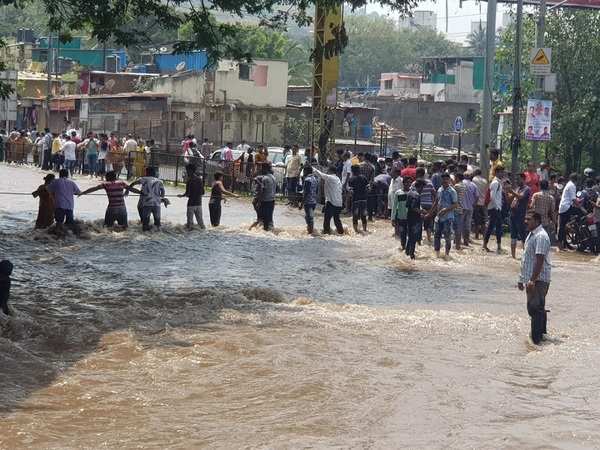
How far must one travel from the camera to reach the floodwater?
10523 millimetres

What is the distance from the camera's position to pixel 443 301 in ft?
60.2

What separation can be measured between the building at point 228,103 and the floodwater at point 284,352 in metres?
33.3

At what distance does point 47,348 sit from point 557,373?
5.70 meters

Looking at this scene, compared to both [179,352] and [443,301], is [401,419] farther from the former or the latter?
[443,301]

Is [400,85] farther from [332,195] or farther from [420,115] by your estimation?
[332,195]

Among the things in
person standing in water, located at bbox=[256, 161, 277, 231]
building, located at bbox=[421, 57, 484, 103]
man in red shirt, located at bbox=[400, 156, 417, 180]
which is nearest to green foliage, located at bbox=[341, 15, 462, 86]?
building, located at bbox=[421, 57, 484, 103]

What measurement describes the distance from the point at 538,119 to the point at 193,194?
9230 millimetres

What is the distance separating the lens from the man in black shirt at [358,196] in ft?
87.9

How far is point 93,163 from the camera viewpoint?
40531mm

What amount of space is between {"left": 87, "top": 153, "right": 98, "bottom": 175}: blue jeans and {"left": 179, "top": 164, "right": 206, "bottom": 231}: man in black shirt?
50.5 feet

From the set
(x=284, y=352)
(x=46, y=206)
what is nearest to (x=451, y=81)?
(x=46, y=206)

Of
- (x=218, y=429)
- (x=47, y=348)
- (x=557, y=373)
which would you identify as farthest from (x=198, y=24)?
(x=218, y=429)

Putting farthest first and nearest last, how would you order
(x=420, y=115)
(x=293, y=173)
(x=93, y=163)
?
(x=420, y=115)
(x=93, y=163)
(x=293, y=173)

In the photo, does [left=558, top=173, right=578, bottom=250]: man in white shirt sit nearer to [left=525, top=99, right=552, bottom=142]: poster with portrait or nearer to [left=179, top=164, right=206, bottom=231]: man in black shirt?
[left=525, top=99, right=552, bottom=142]: poster with portrait
